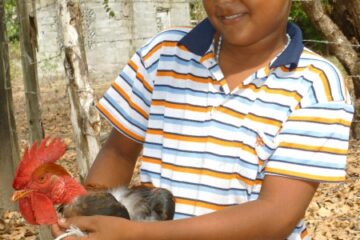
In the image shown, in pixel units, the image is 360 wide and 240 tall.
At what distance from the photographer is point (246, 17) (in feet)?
6.42

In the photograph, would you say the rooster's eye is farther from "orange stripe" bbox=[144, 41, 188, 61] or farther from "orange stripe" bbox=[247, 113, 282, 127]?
"orange stripe" bbox=[247, 113, 282, 127]

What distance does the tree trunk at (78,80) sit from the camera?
384cm

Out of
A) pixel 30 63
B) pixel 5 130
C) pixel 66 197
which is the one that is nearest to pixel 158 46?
pixel 66 197

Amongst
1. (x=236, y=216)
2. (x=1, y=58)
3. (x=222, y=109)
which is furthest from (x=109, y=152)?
(x=1, y=58)

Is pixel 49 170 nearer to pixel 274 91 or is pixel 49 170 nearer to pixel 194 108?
pixel 194 108

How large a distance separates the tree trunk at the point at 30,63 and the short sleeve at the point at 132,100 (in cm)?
262

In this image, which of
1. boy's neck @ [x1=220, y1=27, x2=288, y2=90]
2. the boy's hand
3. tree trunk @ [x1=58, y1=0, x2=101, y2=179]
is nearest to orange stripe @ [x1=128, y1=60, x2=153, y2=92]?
boy's neck @ [x1=220, y1=27, x2=288, y2=90]

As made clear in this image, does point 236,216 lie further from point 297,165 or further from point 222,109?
point 222,109

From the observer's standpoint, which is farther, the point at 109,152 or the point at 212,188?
the point at 109,152

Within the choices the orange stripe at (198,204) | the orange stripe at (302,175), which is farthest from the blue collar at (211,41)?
the orange stripe at (198,204)

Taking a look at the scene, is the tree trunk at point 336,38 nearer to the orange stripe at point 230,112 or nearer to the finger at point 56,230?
the orange stripe at point 230,112

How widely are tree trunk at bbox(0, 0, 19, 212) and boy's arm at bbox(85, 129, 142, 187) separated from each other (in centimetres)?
328

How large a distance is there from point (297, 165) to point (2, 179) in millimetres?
4241

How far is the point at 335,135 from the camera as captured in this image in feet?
6.14
